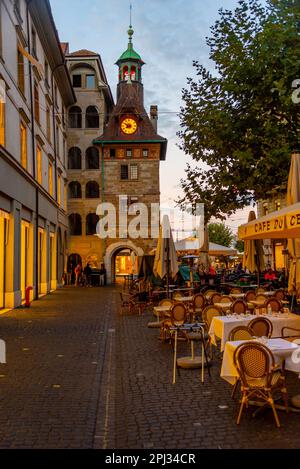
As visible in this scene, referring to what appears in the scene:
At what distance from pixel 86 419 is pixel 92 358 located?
170 inches

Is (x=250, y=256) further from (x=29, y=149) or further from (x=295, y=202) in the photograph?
(x=29, y=149)

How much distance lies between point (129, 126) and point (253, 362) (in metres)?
41.8

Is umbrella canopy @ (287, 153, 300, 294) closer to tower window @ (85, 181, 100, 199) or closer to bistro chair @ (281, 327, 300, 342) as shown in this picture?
bistro chair @ (281, 327, 300, 342)

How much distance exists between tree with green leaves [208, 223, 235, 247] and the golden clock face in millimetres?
58152

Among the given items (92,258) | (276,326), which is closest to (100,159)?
(92,258)

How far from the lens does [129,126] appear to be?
154 ft

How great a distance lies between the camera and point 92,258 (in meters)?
45.7

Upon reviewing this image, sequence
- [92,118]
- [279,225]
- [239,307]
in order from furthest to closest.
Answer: [92,118]
[239,307]
[279,225]

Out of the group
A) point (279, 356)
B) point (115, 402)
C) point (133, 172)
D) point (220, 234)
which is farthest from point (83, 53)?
point (220, 234)

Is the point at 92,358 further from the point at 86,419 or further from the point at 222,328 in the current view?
the point at 86,419

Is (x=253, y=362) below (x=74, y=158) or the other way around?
below

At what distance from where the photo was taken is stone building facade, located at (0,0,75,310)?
20.3 m

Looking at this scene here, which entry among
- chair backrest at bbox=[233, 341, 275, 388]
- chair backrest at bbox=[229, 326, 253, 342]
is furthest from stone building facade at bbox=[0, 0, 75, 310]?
chair backrest at bbox=[233, 341, 275, 388]

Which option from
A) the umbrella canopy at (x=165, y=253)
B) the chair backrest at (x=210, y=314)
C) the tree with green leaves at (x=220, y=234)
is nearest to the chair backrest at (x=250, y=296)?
the umbrella canopy at (x=165, y=253)
